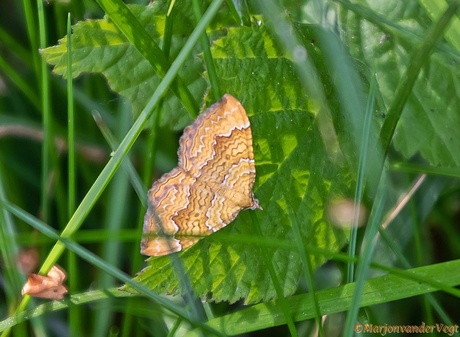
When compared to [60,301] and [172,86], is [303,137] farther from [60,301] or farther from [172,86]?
[60,301]

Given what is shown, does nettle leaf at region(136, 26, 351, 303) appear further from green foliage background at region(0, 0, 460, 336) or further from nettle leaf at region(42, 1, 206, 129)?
nettle leaf at region(42, 1, 206, 129)

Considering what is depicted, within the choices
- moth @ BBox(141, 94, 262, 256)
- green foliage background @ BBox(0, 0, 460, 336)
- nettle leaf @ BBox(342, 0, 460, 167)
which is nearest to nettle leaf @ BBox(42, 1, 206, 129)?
green foliage background @ BBox(0, 0, 460, 336)

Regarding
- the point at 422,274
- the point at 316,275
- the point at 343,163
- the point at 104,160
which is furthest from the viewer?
the point at 104,160

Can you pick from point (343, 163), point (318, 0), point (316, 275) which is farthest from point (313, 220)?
point (318, 0)

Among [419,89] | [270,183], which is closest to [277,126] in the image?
[270,183]

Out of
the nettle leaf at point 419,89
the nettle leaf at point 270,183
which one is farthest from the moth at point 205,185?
the nettle leaf at point 419,89
